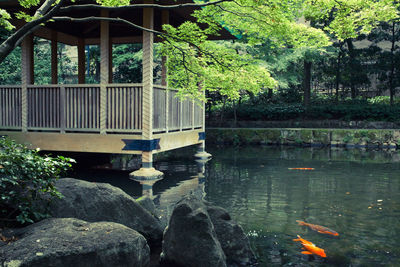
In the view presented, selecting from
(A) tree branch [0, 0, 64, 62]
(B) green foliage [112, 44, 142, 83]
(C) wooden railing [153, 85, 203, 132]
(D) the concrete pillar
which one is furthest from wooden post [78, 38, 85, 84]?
(A) tree branch [0, 0, 64, 62]

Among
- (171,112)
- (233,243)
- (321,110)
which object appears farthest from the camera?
(321,110)

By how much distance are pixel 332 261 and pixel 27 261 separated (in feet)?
11.6

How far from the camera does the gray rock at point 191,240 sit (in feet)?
15.4

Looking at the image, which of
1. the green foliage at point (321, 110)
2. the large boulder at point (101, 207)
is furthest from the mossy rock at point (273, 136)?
the large boulder at point (101, 207)

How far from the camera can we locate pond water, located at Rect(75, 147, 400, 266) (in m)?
5.55

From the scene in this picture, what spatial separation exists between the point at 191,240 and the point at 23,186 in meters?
2.02

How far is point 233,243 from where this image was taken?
5207mm

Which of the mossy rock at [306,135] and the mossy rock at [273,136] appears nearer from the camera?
the mossy rock at [306,135]

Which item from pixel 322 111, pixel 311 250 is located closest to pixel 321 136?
pixel 322 111

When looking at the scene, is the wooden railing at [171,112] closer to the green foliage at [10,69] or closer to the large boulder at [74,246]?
the large boulder at [74,246]

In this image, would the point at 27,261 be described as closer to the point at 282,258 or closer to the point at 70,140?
the point at 282,258

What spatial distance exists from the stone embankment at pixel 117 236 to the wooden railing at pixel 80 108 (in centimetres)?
494

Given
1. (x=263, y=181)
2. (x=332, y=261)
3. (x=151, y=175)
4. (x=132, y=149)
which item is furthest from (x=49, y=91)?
(x=332, y=261)

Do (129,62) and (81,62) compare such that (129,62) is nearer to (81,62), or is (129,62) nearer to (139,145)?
(81,62)
